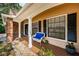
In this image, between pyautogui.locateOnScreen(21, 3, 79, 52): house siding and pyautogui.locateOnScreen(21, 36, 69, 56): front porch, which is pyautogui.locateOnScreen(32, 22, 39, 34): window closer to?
pyautogui.locateOnScreen(21, 3, 79, 52): house siding

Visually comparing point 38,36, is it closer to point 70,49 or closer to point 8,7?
point 70,49

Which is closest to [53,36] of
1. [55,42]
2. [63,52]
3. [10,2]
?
[55,42]

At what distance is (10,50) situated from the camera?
4.24 metres

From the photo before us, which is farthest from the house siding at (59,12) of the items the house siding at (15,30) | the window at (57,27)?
the house siding at (15,30)

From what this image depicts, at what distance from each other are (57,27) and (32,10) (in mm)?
705

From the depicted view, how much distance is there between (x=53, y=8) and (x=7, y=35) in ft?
4.07

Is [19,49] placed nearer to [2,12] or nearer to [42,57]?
[42,57]

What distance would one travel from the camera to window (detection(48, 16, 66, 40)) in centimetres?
427

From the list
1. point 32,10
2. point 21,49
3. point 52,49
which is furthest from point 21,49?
point 32,10

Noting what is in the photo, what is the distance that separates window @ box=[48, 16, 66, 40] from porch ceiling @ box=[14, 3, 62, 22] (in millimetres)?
402

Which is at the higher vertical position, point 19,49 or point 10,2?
point 10,2

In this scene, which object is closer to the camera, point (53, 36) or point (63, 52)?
point (63, 52)

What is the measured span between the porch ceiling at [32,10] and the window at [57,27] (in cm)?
40

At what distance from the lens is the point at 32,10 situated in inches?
165
